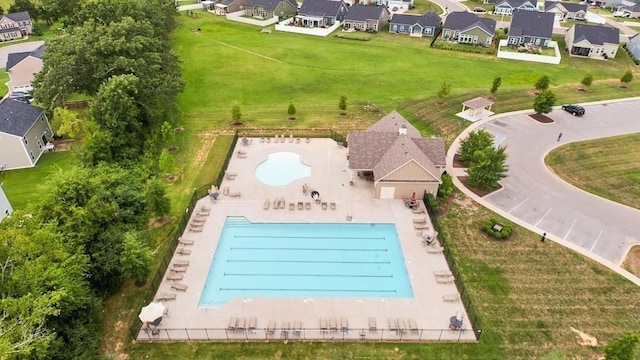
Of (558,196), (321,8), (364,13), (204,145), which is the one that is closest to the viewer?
(558,196)

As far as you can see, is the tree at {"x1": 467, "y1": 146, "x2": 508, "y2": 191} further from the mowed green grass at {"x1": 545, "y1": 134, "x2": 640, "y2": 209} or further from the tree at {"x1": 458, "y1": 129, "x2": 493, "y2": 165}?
the mowed green grass at {"x1": 545, "y1": 134, "x2": 640, "y2": 209}

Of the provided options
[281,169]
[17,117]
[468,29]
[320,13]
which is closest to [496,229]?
[281,169]

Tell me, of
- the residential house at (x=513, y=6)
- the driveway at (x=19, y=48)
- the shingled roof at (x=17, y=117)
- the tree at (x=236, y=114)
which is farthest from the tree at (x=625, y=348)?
the residential house at (x=513, y=6)

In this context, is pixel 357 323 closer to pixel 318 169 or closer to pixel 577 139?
pixel 318 169

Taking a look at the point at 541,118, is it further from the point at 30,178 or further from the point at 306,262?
the point at 30,178

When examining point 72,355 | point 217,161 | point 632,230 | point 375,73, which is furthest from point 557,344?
point 375,73
